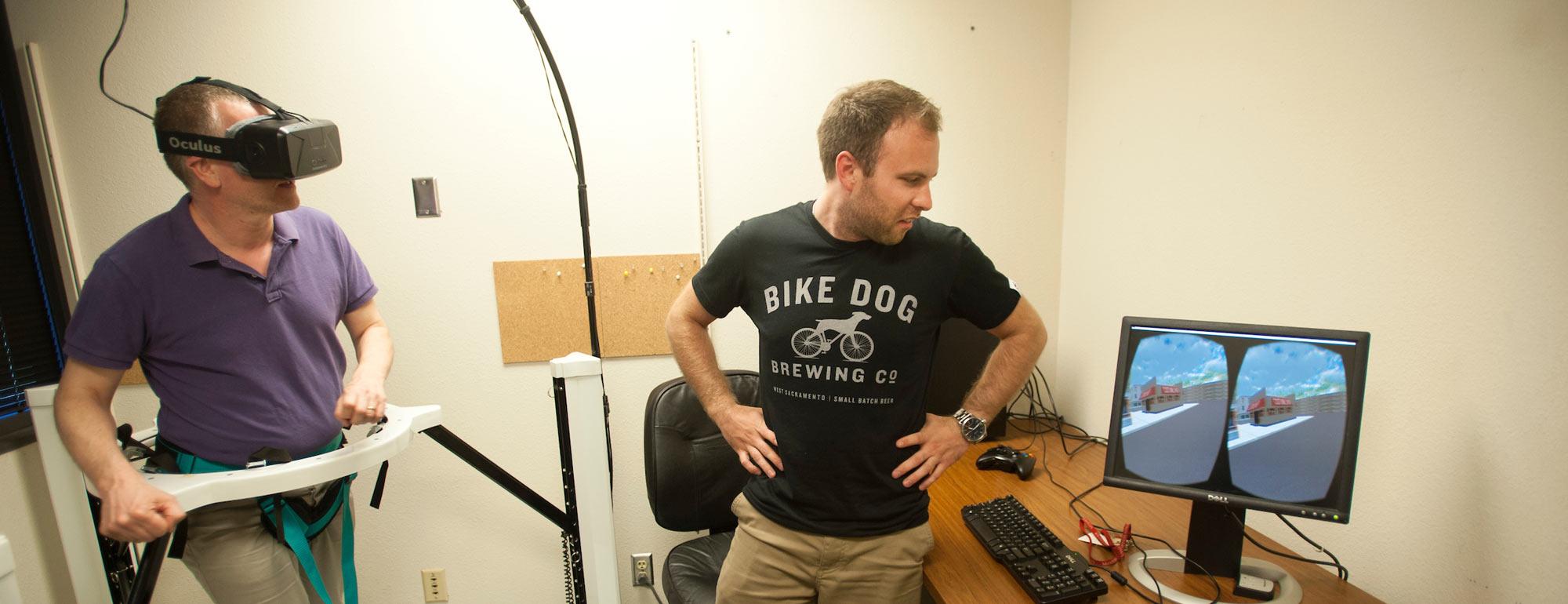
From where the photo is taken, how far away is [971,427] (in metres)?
1.29

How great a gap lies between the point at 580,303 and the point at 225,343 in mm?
876

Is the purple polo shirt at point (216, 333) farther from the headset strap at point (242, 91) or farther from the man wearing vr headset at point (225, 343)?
the headset strap at point (242, 91)

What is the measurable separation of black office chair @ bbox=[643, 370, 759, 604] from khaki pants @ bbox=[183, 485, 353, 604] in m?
0.81

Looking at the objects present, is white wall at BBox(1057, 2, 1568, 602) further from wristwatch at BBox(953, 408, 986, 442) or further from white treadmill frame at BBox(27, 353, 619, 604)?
white treadmill frame at BBox(27, 353, 619, 604)

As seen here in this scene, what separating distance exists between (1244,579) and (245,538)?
1.88 meters

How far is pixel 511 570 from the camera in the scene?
83.4 inches

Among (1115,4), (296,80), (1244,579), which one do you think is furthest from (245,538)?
(1115,4)

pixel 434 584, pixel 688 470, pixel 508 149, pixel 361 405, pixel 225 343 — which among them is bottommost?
pixel 434 584

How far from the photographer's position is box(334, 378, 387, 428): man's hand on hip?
3.75 ft

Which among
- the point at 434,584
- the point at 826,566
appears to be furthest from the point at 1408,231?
the point at 434,584

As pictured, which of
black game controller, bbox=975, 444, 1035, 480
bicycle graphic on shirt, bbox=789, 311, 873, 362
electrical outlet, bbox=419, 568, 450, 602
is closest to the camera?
bicycle graphic on shirt, bbox=789, 311, 873, 362

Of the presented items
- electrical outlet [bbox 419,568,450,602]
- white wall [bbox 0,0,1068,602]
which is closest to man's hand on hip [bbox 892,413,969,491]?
white wall [bbox 0,0,1068,602]

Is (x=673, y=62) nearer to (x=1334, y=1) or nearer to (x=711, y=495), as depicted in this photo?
(x=711, y=495)

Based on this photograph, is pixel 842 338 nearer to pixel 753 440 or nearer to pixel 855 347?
pixel 855 347
